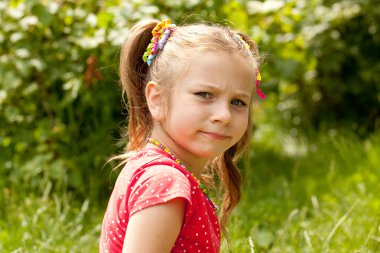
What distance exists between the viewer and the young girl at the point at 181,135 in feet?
6.20

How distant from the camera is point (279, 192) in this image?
3.77 m

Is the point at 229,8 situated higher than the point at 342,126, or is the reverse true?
the point at 229,8

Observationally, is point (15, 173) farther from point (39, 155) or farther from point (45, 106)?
point (45, 106)

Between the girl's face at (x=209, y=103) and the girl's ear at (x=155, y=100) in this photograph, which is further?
the girl's ear at (x=155, y=100)

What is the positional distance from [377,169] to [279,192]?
1.89 ft

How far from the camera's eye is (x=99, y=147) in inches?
152

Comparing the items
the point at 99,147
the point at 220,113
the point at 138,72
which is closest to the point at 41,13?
the point at 99,147

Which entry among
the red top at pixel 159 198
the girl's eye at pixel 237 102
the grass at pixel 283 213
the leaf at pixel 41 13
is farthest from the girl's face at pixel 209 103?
the leaf at pixel 41 13

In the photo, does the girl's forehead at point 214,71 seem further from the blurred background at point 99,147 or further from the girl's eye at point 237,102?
the blurred background at point 99,147

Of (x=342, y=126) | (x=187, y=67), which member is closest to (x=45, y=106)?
(x=187, y=67)

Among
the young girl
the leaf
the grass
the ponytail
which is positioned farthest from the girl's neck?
the leaf

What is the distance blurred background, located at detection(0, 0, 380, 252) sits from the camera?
3.08 m

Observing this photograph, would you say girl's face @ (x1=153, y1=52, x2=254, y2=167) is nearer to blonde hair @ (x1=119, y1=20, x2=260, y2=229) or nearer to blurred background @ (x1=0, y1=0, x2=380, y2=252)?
blonde hair @ (x1=119, y1=20, x2=260, y2=229)

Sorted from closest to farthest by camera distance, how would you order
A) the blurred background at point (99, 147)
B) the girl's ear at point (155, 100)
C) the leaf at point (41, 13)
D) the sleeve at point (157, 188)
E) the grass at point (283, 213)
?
the sleeve at point (157, 188) → the girl's ear at point (155, 100) → the grass at point (283, 213) → the blurred background at point (99, 147) → the leaf at point (41, 13)
